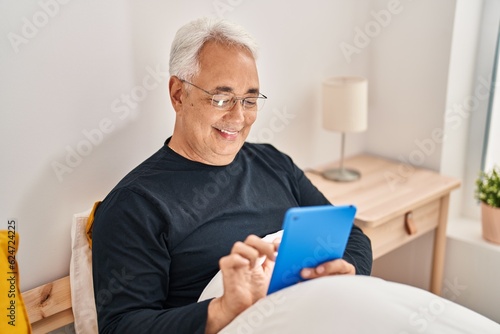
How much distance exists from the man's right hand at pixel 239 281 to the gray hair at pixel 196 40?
490 millimetres

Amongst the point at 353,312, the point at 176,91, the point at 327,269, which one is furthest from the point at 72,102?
the point at 353,312

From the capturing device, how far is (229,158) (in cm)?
154

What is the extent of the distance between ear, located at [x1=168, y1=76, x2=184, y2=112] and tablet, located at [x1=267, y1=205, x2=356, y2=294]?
1.62 feet

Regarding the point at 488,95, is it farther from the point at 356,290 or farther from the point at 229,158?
the point at 356,290

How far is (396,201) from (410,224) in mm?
107

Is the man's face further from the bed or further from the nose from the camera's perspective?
the bed

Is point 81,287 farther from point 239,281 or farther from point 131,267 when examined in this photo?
point 239,281

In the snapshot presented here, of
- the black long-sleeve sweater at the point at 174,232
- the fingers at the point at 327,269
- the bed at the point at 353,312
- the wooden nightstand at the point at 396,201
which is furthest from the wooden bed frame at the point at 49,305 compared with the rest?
the wooden nightstand at the point at 396,201

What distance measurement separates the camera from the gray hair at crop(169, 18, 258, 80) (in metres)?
1.43

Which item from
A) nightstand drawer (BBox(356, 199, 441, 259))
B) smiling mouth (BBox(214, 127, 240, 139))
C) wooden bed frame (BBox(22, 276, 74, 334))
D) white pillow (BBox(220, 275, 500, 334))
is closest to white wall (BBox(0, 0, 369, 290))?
wooden bed frame (BBox(22, 276, 74, 334))

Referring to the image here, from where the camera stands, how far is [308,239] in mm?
1146

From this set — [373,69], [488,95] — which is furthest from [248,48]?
[488,95]

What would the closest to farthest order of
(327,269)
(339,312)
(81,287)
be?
(339,312) < (327,269) < (81,287)

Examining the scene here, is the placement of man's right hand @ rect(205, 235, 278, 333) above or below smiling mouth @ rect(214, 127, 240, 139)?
below
